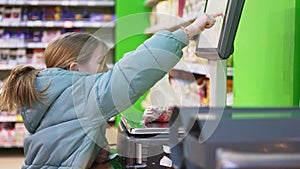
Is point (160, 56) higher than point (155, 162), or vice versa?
point (160, 56)

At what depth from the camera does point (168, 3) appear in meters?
4.14

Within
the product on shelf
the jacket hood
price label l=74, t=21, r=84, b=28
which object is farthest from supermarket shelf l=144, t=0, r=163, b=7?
the jacket hood

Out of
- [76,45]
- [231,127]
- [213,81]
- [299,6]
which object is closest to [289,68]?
[299,6]

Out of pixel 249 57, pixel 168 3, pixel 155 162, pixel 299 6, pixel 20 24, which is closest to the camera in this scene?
pixel 155 162

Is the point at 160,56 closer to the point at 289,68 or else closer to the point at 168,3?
the point at 289,68

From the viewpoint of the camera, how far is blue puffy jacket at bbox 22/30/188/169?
120cm

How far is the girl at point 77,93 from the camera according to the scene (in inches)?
48.3

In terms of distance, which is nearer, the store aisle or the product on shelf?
the store aisle

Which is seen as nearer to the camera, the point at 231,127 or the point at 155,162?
the point at 231,127

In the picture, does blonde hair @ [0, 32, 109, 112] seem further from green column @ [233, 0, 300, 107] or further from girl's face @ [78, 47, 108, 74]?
green column @ [233, 0, 300, 107]

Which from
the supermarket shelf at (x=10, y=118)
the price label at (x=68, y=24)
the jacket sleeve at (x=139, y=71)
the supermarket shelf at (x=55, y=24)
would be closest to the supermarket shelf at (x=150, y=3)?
the supermarket shelf at (x=55, y=24)

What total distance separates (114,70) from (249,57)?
0.74 meters

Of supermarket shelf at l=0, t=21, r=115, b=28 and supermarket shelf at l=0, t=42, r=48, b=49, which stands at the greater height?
supermarket shelf at l=0, t=21, r=115, b=28

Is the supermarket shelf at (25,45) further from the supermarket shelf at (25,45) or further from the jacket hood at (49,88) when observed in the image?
the jacket hood at (49,88)
